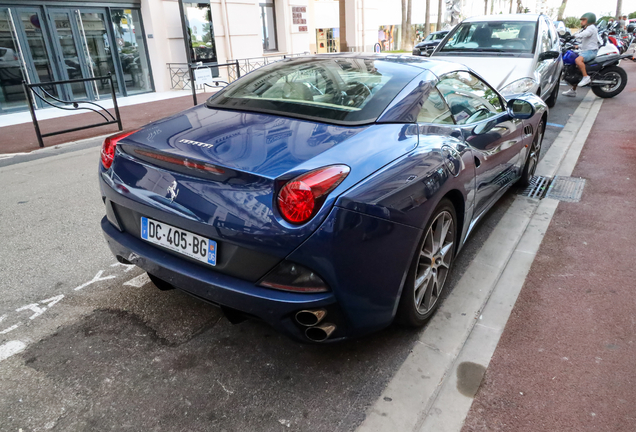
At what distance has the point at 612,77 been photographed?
10719 mm

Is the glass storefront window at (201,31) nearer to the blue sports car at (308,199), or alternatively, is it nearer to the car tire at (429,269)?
the blue sports car at (308,199)

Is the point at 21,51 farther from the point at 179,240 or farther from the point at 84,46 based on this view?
the point at 179,240

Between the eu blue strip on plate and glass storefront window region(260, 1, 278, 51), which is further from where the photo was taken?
glass storefront window region(260, 1, 278, 51)

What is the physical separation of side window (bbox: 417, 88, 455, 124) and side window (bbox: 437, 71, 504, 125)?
81 millimetres

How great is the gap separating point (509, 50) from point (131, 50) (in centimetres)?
1123

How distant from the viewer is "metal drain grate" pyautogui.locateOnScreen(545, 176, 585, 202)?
484 cm

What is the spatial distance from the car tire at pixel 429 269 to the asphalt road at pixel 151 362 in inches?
7.3

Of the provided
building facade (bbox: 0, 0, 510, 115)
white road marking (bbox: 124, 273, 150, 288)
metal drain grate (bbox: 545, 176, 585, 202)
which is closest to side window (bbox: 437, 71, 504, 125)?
metal drain grate (bbox: 545, 176, 585, 202)

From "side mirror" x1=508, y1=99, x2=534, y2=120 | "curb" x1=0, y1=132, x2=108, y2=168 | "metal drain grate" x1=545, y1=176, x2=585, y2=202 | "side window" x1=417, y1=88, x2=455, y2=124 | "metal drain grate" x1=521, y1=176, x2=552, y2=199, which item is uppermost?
"side window" x1=417, y1=88, x2=455, y2=124

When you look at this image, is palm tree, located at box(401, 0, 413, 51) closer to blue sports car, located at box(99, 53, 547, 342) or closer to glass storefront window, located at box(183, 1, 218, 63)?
glass storefront window, located at box(183, 1, 218, 63)

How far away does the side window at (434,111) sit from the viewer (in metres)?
2.72

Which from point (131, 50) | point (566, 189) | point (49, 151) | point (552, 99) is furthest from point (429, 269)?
point (131, 50)

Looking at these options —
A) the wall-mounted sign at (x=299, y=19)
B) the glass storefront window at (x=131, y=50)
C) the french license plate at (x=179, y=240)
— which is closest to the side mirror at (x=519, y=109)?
the french license plate at (x=179, y=240)

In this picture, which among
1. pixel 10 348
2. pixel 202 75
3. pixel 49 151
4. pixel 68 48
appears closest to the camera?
pixel 10 348
